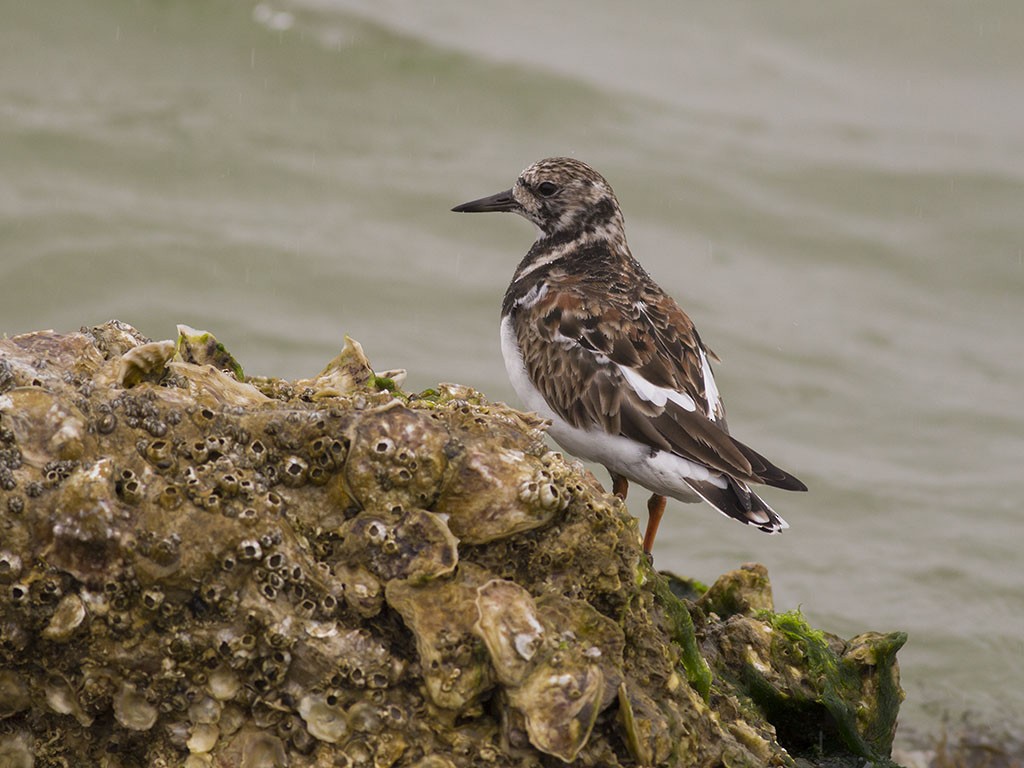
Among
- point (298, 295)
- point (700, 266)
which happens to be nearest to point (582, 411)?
point (298, 295)

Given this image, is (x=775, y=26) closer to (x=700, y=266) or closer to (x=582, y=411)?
(x=700, y=266)

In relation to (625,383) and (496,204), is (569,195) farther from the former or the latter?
(625,383)

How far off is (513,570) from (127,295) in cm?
733

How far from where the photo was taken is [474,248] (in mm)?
10922

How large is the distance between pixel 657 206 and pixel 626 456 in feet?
23.0

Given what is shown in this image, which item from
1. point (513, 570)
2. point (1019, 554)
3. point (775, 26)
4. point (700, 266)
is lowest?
point (1019, 554)

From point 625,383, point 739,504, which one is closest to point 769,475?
point 739,504

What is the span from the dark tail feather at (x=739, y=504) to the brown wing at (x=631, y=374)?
7 cm

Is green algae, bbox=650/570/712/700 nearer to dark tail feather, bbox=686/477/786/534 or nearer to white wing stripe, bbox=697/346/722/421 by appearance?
dark tail feather, bbox=686/477/786/534

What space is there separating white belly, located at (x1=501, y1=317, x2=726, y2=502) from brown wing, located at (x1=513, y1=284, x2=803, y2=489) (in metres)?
0.03

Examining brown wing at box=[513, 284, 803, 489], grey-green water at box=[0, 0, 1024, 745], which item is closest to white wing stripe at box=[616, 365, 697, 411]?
brown wing at box=[513, 284, 803, 489]

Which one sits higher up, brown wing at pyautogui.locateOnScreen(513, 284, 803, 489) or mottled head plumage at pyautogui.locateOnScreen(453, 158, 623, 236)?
mottled head plumage at pyautogui.locateOnScreen(453, 158, 623, 236)

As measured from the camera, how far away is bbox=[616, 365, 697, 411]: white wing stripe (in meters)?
4.84

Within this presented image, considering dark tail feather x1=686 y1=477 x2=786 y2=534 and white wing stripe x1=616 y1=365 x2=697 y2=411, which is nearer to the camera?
dark tail feather x1=686 y1=477 x2=786 y2=534
